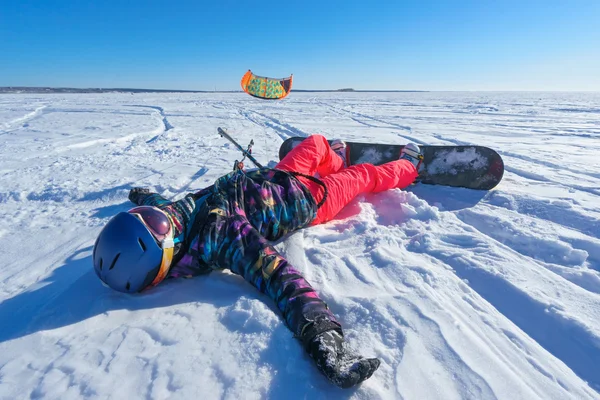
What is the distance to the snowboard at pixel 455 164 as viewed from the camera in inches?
137

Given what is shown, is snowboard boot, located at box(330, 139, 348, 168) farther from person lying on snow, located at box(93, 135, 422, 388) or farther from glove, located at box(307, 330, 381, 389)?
glove, located at box(307, 330, 381, 389)

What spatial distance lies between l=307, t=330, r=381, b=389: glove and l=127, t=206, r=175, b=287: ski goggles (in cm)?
97

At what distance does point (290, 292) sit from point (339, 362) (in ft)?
1.48

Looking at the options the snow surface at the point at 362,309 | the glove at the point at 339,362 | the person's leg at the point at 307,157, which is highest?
the person's leg at the point at 307,157

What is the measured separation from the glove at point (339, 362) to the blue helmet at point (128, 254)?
0.99 metres

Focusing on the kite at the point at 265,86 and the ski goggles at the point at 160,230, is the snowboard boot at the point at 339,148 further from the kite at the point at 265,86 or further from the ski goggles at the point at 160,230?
the kite at the point at 265,86

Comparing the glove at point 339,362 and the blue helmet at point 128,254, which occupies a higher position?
the blue helmet at point 128,254

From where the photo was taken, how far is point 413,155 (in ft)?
12.7

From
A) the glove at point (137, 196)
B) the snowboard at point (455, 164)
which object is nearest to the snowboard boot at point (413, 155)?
the snowboard at point (455, 164)

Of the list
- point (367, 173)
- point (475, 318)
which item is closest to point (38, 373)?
point (475, 318)

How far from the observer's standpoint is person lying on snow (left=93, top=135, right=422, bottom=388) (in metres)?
1.37

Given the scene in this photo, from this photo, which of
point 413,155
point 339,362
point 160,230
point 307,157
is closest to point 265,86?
point 413,155

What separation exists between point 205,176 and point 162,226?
2594mm

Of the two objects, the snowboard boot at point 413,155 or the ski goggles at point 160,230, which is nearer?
the ski goggles at point 160,230
